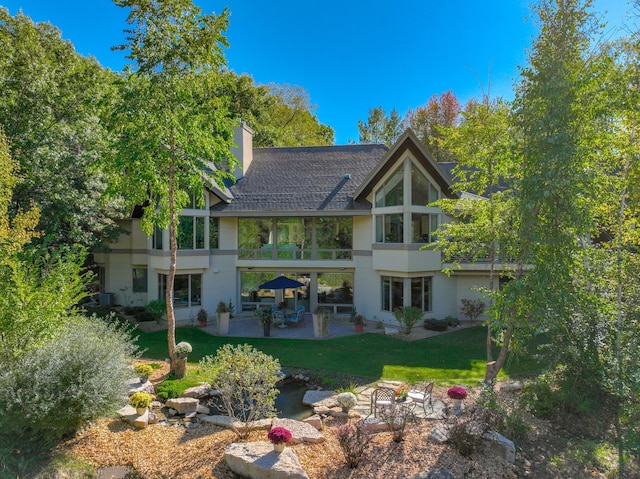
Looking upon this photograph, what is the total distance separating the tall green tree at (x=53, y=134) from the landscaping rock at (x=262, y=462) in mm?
11605

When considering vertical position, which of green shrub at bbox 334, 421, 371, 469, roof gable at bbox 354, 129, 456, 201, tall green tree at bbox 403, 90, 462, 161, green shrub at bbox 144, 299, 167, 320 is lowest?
green shrub at bbox 334, 421, 371, 469

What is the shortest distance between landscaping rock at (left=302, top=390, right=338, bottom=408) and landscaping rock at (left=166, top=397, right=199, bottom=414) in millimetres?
2684

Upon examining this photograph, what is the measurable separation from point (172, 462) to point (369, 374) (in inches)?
250

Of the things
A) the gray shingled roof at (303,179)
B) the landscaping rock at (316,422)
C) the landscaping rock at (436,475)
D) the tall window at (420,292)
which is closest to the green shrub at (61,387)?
the landscaping rock at (316,422)

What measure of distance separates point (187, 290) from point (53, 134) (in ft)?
28.5

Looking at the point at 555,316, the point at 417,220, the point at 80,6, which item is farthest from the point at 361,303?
the point at 80,6

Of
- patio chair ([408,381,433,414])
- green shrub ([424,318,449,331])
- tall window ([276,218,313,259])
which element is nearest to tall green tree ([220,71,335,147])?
tall window ([276,218,313,259])

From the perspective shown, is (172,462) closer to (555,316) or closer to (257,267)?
(555,316)

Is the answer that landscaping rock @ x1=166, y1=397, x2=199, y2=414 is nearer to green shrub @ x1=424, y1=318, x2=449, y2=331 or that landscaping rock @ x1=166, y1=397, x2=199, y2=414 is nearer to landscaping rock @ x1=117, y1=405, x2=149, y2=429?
landscaping rock @ x1=117, y1=405, x2=149, y2=429

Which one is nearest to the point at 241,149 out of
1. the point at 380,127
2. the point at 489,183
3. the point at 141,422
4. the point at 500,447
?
the point at 489,183

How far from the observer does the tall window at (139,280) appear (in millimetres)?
20859

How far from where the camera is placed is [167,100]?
9.86 meters

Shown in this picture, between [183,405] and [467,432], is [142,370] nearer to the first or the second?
[183,405]

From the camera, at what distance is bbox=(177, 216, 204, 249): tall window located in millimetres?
18094
